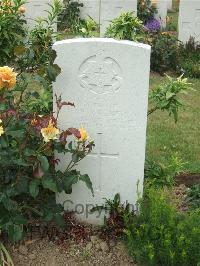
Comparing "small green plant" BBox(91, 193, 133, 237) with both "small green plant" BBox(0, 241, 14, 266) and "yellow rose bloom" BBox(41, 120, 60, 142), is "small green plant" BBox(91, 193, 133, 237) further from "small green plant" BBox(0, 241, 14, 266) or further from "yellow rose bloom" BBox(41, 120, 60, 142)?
"yellow rose bloom" BBox(41, 120, 60, 142)

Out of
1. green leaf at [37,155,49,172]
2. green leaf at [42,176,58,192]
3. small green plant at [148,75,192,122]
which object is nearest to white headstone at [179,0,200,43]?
small green plant at [148,75,192,122]

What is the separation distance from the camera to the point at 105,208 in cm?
379

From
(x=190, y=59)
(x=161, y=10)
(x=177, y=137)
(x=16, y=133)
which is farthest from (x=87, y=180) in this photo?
(x=161, y=10)

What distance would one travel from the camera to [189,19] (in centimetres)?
984

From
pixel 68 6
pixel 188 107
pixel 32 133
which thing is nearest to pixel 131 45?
pixel 32 133

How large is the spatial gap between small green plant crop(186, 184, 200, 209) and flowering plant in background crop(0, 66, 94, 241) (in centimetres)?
103

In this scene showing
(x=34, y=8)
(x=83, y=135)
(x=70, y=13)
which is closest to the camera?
(x=83, y=135)

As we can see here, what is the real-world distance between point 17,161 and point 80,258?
2.94ft

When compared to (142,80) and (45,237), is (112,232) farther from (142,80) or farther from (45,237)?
(142,80)

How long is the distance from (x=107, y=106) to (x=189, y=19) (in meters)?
6.81

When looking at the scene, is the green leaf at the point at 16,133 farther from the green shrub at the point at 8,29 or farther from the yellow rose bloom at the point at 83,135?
the green shrub at the point at 8,29

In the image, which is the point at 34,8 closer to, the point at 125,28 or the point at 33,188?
the point at 125,28

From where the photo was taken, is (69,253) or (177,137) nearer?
(69,253)

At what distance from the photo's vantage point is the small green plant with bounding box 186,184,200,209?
4.07 meters
